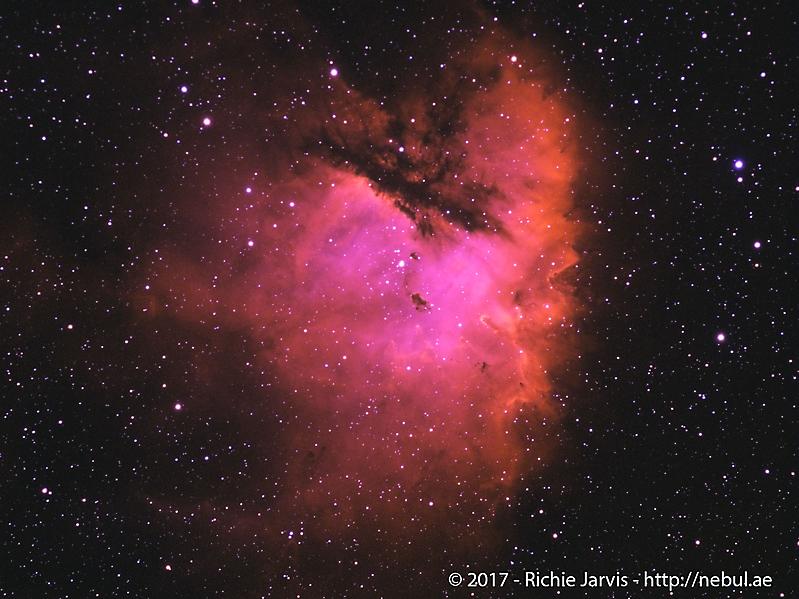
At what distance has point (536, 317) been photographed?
10.1 ft

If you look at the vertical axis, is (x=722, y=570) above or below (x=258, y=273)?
below

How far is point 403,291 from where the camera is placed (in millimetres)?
3000

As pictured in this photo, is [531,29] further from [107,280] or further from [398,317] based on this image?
[107,280]

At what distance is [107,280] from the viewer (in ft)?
8.27

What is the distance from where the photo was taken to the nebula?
2564mm

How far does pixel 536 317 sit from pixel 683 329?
978 millimetres

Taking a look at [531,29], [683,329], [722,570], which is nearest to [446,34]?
[531,29]

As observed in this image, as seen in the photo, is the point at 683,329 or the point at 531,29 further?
the point at 683,329

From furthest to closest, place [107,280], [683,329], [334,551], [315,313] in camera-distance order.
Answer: [334,551] → [315,313] → [683,329] → [107,280]

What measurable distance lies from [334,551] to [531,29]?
13.6 ft

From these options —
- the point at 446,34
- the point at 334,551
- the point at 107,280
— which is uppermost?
the point at 446,34

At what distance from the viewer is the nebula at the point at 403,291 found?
2.56 m

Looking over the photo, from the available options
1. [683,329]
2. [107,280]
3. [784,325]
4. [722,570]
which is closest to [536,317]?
[683,329]

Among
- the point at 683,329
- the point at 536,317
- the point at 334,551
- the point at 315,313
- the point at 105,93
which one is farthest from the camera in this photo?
the point at 334,551
